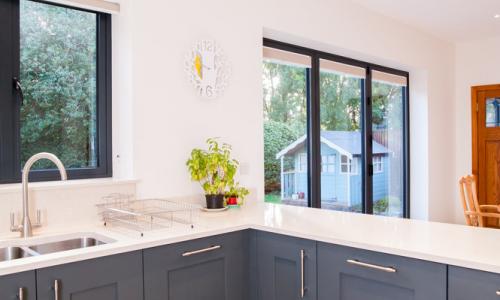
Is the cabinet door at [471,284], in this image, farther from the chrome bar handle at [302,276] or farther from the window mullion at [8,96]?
the window mullion at [8,96]

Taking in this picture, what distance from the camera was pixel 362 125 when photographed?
4.51 m

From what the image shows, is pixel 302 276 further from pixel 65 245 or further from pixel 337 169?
pixel 337 169

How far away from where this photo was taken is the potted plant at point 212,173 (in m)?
2.46

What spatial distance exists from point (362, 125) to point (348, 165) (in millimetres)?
519

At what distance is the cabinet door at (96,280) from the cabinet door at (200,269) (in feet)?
0.18

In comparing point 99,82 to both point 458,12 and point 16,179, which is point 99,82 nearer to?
point 16,179

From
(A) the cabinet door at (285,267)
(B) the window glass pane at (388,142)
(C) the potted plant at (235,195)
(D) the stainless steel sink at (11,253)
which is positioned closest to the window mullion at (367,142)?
(B) the window glass pane at (388,142)

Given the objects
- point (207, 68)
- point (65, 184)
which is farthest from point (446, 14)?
point (65, 184)

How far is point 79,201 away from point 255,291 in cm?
94

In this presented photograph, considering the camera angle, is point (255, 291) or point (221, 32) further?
point (221, 32)

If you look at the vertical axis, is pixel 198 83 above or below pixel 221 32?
below

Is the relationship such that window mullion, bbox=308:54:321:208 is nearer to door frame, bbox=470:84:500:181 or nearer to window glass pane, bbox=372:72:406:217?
window glass pane, bbox=372:72:406:217

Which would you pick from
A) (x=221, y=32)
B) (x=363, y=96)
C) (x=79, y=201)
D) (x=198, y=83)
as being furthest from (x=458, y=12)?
(x=79, y=201)

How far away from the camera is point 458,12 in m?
4.22
